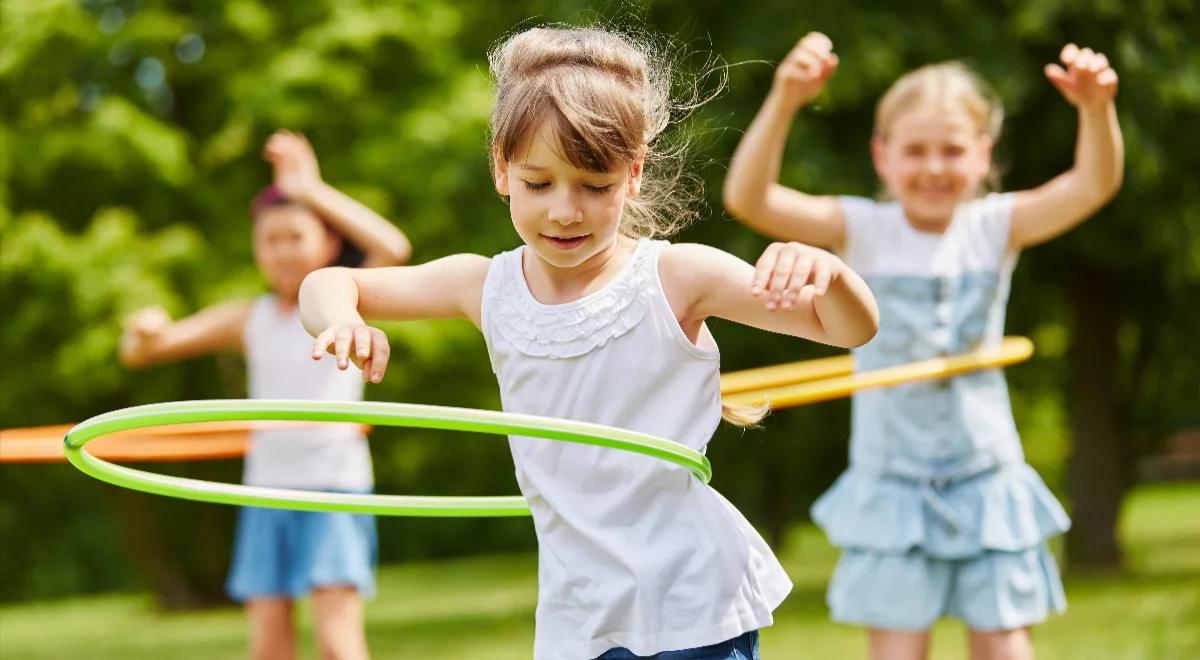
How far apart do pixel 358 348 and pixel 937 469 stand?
2.57m

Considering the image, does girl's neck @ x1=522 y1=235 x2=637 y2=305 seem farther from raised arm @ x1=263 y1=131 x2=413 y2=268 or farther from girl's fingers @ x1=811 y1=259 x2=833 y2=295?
raised arm @ x1=263 y1=131 x2=413 y2=268

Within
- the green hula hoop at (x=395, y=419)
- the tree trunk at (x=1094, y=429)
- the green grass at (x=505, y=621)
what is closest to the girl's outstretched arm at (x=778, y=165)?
the green hula hoop at (x=395, y=419)

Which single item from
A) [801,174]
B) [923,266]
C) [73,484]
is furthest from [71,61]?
[923,266]

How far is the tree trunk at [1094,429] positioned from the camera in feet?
42.0

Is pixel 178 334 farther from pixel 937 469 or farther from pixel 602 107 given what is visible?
pixel 602 107

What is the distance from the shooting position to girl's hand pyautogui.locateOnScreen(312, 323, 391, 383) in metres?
2.73

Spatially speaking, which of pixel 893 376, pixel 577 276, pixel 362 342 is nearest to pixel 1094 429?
pixel 893 376

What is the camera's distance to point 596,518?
304 centimetres

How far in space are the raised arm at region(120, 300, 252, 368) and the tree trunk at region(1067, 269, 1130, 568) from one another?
8.07 metres

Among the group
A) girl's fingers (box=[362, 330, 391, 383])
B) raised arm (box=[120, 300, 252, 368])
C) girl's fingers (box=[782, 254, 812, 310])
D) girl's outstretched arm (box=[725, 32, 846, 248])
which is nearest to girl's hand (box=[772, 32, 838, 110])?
girl's outstretched arm (box=[725, 32, 846, 248])

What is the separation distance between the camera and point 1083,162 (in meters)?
4.69

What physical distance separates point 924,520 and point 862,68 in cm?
619

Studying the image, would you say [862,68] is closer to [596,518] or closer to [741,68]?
[741,68]

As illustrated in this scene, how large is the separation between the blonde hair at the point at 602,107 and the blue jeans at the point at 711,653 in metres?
0.51
